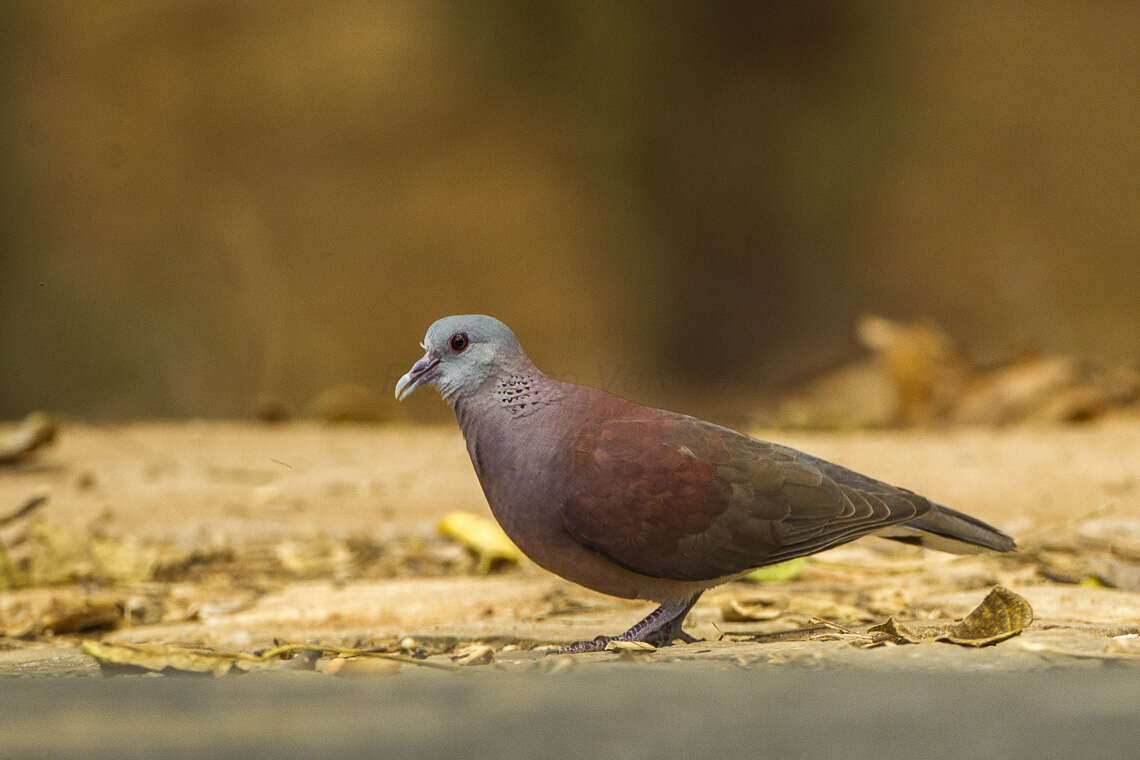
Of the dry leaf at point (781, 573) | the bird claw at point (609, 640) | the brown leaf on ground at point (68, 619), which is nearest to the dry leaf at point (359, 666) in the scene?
the bird claw at point (609, 640)

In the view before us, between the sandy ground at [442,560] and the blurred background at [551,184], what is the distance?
229 centimetres

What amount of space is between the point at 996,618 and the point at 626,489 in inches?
26.0

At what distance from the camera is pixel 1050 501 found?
13.8 feet

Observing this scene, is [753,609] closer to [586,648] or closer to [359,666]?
[586,648]

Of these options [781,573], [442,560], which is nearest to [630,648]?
[781,573]

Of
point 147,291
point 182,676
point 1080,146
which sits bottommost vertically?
point 182,676

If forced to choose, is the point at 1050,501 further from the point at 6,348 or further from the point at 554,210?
the point at 6,348

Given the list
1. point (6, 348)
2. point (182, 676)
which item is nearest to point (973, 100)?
point (6, 348)

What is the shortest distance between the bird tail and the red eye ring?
2.93ft

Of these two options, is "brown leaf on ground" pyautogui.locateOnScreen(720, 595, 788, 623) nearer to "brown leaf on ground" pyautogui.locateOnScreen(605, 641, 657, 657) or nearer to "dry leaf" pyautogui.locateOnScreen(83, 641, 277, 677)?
"brown leaf on ground" pyautogui.locateOnScreen(605, 641, 657, 657)

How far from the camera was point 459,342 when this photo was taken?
2398mm

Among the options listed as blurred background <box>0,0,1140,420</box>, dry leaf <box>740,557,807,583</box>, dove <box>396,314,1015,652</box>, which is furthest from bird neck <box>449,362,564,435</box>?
blurred background <box>0,0,1140,420</box>

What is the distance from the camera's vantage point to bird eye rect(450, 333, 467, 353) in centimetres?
239

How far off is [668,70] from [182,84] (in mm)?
3193
